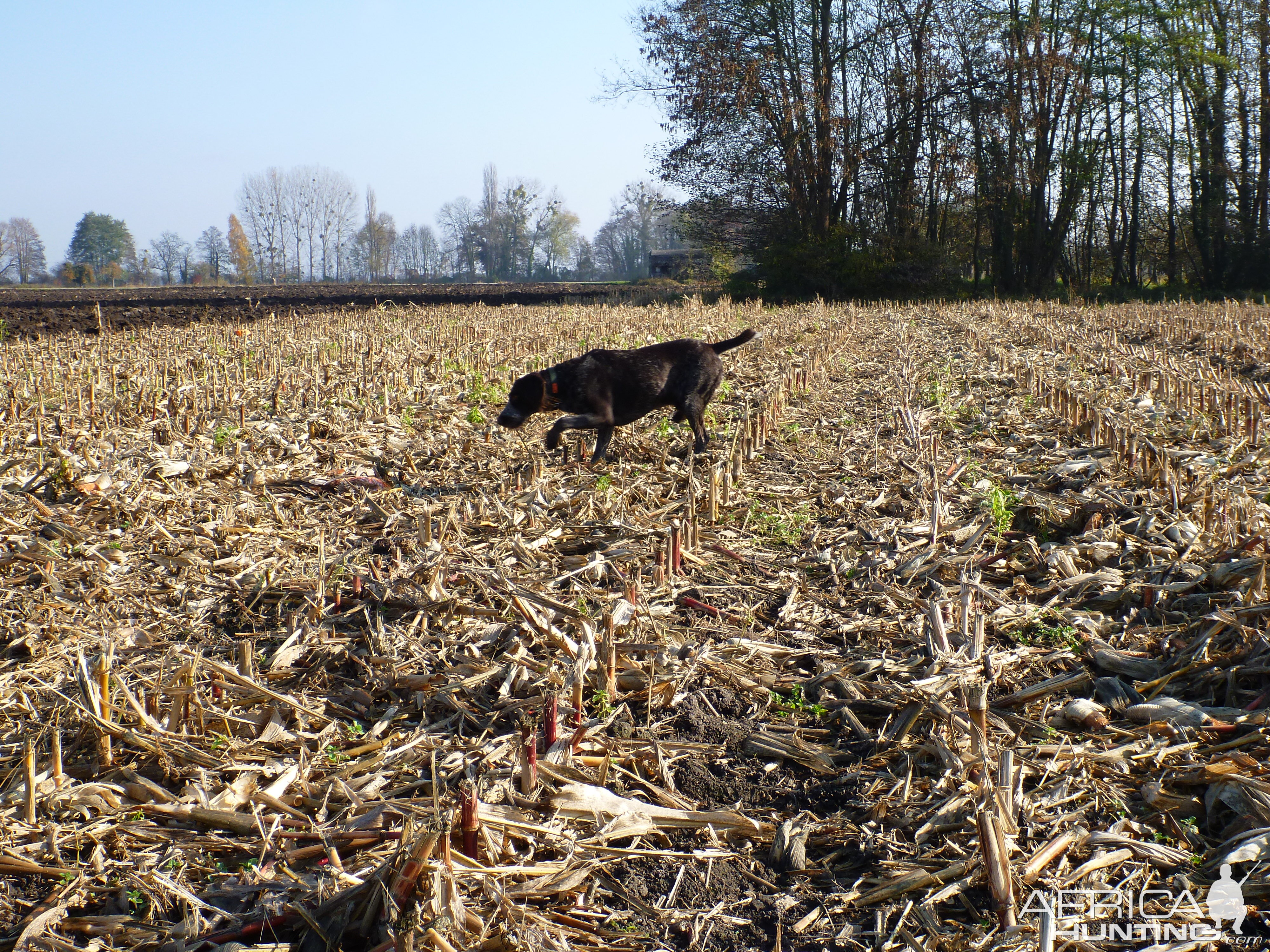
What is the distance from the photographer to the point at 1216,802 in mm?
2402

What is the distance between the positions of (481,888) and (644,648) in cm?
138

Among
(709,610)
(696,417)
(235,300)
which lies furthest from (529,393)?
(235,300)

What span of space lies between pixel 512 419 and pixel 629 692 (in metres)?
4.13

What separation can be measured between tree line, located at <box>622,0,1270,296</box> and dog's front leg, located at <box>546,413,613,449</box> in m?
26.4

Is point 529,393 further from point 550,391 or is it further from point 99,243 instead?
point 99,243

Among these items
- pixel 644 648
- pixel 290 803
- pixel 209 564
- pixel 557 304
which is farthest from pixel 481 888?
pixel 557 304

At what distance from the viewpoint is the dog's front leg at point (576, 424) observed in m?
6.61

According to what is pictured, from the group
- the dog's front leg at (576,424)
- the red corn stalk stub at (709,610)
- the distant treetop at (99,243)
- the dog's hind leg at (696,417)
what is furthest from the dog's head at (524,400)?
the distant treetop at (99,243)

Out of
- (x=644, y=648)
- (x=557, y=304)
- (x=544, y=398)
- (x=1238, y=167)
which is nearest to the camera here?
(x=644, y=648)

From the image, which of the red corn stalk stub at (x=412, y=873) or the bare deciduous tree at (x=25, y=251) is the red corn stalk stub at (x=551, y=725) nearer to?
the red corn stalk stub at (x=412, y=873)

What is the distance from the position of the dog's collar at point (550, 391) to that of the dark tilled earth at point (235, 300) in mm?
11866

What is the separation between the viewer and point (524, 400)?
6906 millimetres

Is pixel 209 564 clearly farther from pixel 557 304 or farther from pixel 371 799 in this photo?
pixel 557 304

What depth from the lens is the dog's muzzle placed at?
6.93 metres
